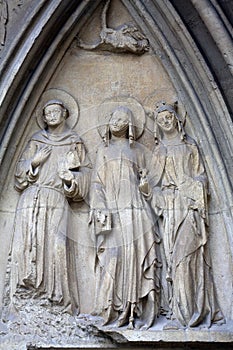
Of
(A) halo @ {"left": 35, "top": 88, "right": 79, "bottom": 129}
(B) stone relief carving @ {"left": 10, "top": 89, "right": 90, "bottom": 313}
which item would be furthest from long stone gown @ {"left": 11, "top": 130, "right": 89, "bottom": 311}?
(A) halo @ {"left": 35, "top": 88, "right": 79, "bottom": 129}

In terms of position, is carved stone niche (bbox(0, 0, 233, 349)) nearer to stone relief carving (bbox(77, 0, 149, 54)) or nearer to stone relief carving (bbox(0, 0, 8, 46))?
stone relief carving (bbox(77, 0, 149, 54))

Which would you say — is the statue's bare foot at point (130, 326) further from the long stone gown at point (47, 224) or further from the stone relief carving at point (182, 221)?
the long stone gown at point (47, 224)

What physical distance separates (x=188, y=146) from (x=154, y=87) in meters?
0.50

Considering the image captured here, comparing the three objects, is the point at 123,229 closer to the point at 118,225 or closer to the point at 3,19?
the point at 118,225

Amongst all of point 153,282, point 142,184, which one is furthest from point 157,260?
point 142,184

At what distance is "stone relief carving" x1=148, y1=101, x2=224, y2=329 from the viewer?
481 centimetres

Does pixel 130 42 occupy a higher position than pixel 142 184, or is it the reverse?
pixel 130 42

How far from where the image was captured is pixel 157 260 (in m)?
4.93

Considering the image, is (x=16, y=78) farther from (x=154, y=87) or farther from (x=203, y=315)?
(x=203, y=315)

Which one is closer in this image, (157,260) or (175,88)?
(157,260)

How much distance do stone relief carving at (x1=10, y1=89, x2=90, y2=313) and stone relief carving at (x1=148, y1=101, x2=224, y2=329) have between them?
522 mm

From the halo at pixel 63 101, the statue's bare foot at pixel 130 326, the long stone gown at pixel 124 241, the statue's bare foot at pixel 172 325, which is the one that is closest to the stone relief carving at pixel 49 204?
the halo at pixel 63 101

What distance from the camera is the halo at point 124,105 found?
207 inches

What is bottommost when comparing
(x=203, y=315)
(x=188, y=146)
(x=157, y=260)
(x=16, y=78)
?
(x=203, y=315)
